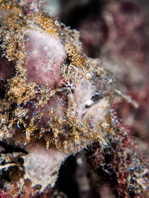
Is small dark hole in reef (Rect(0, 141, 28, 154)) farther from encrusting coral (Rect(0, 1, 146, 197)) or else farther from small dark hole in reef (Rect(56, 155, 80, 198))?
small dark hole in reef (Rect(56, 155, 80, 198))

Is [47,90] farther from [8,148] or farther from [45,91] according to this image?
[8,148]

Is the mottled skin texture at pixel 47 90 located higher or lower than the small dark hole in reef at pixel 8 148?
higher

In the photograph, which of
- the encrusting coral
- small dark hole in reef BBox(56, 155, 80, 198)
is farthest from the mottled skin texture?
small dark hole in reef BBox(56, 155, 80, 198)

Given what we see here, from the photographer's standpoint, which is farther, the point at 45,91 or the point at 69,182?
the point at 69,182

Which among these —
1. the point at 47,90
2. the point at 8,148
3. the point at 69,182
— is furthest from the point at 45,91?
the point at 69,182

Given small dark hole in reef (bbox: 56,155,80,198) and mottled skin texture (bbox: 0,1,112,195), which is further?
small dark hole in reef (bbox: 56,155,80,198)

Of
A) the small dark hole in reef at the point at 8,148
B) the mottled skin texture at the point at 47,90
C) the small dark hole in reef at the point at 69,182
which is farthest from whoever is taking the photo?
the small dark hole in reef at the point at 69,182

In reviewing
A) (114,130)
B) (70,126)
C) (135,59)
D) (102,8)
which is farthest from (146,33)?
(70,126)

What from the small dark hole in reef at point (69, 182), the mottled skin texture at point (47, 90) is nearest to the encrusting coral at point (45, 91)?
the mottled skin texture at point (47, 90)

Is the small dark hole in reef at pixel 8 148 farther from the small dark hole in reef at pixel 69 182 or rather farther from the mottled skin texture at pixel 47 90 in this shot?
the small dark hole in reef at pixel 69 182

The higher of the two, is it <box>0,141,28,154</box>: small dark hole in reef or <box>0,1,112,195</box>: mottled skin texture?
<box>0,1,112,195</box>: mottled skin texture
